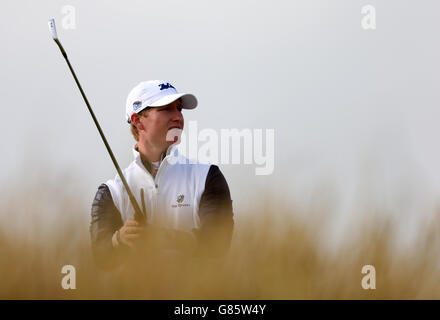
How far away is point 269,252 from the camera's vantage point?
306 cm

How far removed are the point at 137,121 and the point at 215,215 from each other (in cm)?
72

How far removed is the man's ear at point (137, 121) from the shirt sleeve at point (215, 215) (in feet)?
1.48

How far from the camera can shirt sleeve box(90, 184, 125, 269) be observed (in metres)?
3.53

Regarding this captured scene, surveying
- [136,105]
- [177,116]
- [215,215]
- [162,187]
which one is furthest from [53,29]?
[215,215]

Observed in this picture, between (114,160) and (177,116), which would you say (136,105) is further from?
(114,160)

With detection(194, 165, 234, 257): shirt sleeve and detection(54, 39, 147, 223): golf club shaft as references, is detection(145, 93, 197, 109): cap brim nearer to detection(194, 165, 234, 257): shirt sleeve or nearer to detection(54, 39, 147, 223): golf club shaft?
detection(194, 165, 234, 257): shirt sleeve

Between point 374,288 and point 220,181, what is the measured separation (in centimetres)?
104

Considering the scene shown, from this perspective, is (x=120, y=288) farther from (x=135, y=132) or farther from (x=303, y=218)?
(x=135, y=132)

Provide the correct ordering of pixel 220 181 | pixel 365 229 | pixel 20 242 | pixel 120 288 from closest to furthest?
pixel 120 288 < pixel 365 229 < pixel 20 242 < pixel 220 181

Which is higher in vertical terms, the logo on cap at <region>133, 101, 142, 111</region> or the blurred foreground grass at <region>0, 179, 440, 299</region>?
the logo on cap at <region>133, 101, 142, 111</region>

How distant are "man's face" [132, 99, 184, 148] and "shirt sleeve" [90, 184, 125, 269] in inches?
14.3

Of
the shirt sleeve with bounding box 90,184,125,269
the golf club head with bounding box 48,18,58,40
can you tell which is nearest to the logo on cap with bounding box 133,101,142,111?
the shirt sleeve with bounding box 90,184,125,269

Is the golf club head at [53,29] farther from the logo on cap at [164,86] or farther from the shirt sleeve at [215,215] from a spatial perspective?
the shirt sleeve at [215,215]
